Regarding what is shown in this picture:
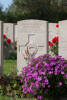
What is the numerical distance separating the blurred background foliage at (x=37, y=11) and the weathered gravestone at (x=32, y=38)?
455 inches

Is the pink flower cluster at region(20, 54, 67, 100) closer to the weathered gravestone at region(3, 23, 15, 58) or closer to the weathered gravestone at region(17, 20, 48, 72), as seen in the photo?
the weathered gravestone at region(17, 20, 48, 72)

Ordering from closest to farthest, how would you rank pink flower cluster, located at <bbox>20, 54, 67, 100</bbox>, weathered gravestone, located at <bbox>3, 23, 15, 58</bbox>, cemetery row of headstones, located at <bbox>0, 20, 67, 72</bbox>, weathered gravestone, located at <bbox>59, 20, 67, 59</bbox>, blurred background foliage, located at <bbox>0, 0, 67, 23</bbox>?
pink flower cluster, located at <bbox>20, 54, 67, 100</bbox>, weathered gravestone, located at <bbox>59, 20, 67, 59</bbox>, cemetery row of headstones, located at <bbox>0, 20, 67, 72</bbox>, weathered gravestone, located at <bbox>3, 23, 15, 58</bbox>, blurred background foliage, located at <bbox>0, 0, 67, 23</bbox>

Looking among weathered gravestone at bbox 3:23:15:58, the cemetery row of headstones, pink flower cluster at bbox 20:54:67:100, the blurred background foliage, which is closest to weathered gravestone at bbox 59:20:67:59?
the cemetery row of headstones

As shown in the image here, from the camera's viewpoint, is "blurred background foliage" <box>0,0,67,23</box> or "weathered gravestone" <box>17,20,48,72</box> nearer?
"weathered gravestone" <box>17,20,48,72</box>

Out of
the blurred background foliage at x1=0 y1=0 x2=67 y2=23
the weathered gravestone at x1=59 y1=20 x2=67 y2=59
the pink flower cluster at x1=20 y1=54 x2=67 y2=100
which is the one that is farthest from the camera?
the blurred background foliage at x1=0 y1=0 x2=67 y2=23

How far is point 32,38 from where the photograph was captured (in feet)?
21.1

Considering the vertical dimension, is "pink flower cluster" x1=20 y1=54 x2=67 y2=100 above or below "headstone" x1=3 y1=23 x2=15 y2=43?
below

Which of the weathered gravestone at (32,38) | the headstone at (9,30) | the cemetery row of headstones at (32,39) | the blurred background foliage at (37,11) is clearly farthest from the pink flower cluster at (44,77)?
the blurred background foliage at (37,11)

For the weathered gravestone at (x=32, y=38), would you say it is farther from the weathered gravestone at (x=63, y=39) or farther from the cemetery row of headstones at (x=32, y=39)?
the weathered gravestone at (x=63, y=39)

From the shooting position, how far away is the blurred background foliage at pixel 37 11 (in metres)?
18.3

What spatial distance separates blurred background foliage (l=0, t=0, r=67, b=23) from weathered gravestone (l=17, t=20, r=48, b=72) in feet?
37.9

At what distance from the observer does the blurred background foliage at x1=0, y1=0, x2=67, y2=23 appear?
1827 centimetres

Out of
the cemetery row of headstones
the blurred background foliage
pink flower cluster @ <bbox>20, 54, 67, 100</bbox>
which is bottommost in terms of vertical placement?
pink flower cluster @ <bbox>20, 54, 67, 100</bbox>

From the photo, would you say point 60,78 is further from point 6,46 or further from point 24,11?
point 24,11
